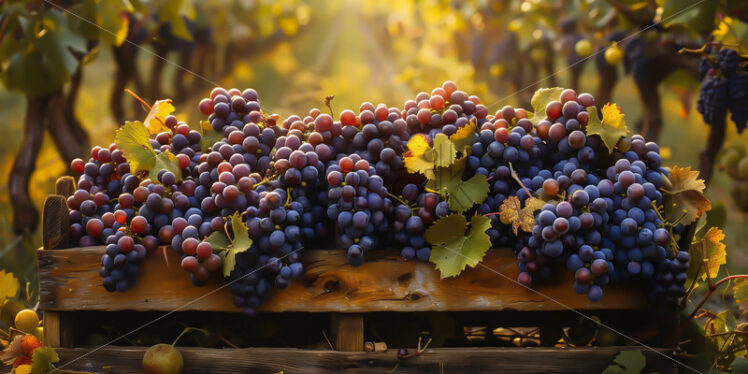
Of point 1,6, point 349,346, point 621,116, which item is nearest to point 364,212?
point 349,346

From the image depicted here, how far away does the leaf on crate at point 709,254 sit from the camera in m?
0.94

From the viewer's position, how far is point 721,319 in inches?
41.6

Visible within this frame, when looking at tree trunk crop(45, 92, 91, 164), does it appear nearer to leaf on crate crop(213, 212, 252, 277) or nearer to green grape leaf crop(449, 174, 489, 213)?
leaf on crate crop(213, 212, 252, 277)

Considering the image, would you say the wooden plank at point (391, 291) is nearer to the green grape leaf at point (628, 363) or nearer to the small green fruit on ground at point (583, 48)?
the green grape leaf at point (628, 363)

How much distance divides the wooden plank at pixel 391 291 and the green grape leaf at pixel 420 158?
0.15 meters

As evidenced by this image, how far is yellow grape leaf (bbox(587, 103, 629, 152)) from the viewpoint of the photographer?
0.90 metres

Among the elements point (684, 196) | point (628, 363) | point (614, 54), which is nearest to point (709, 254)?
point (684, 196)

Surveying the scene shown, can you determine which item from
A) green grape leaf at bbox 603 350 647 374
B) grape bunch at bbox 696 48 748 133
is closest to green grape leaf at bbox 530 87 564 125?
green grape leaf at bbox 603 350 647 374

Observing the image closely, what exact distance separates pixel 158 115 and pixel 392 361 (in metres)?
0.64

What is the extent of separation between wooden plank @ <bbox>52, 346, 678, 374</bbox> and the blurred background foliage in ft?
1.35

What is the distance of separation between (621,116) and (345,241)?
0.49 metres

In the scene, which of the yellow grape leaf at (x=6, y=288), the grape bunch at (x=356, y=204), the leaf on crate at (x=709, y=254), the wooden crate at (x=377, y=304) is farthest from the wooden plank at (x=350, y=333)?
the yellow grape leaf at (x=6, y=288)

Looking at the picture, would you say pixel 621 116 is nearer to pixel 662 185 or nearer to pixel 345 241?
A: pixel 662 185

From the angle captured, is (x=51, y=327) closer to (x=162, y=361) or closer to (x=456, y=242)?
(x=162, y=361)
